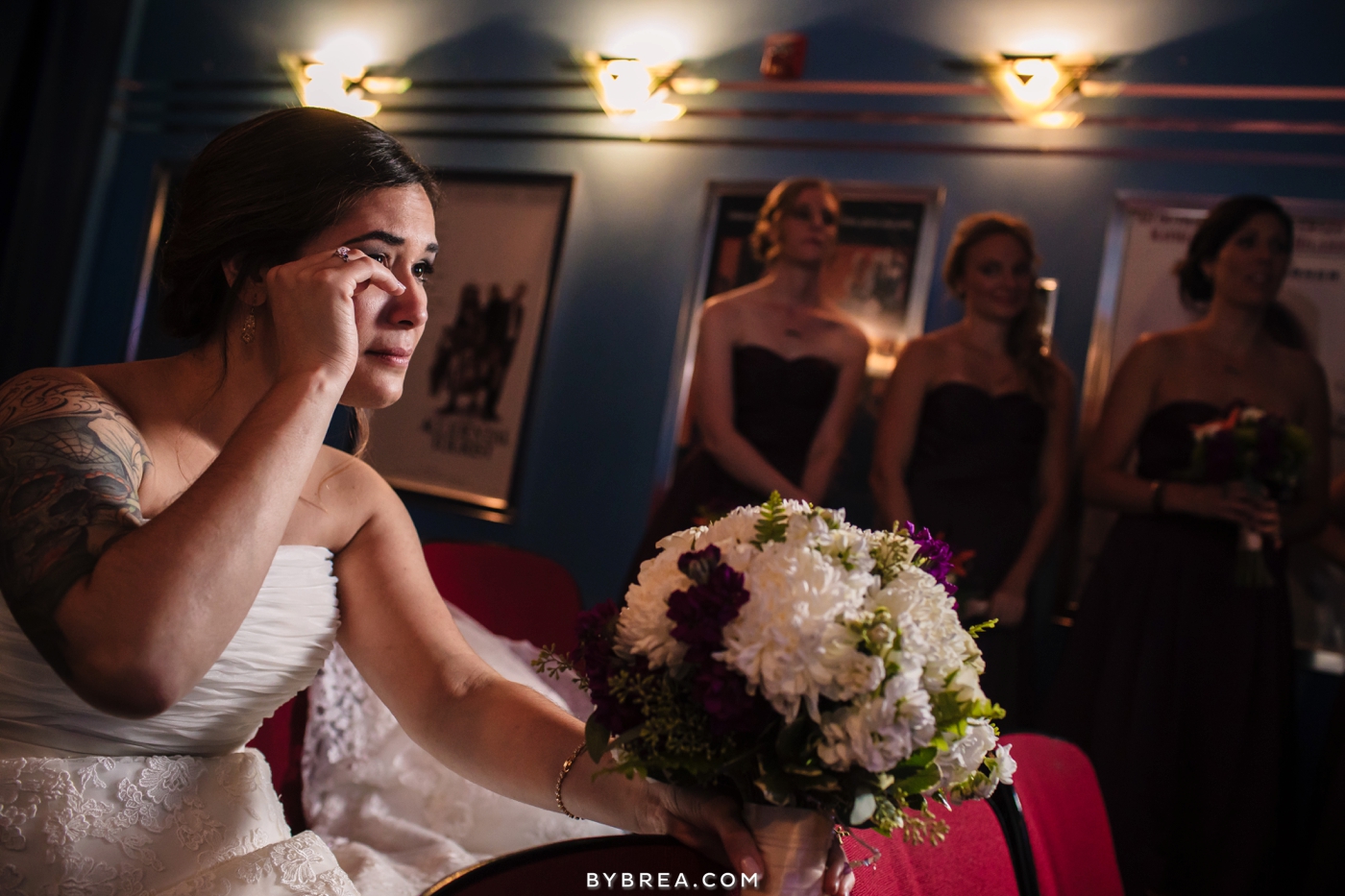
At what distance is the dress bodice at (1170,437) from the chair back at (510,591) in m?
1.89

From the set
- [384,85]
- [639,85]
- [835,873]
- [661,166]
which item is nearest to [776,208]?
[661,166]

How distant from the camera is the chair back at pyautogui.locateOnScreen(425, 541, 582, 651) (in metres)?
3.02

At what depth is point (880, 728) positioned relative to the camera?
0.81 m

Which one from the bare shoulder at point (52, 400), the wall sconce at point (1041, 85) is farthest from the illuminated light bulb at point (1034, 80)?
the bare shoulder at point (52, 400)

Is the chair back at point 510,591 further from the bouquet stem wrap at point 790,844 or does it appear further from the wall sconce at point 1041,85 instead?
the wall sconce at point 1041,85

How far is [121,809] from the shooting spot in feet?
4.08

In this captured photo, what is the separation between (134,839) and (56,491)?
0.43 metres

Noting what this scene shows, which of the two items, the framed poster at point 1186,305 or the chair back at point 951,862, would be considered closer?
the chair back at point 951,862

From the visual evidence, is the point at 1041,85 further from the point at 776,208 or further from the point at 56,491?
the point at 56,491

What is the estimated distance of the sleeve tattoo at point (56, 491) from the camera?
1.00 metres

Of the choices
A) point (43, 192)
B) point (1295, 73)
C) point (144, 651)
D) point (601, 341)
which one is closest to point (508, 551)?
point (601, 341)

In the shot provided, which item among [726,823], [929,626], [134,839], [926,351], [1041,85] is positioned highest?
[1041,85]

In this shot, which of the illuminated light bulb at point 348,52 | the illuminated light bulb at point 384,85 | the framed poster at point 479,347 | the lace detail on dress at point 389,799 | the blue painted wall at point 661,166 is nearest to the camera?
the lace detail on dress at point 389,799

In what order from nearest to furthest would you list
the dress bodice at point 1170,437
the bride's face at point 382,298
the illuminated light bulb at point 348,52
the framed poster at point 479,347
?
the bride's face at point 382,298 → the dress bodice at point 1170,437 → the framed poster at point 479,347 → the illuminated light bulb at point 348,52
